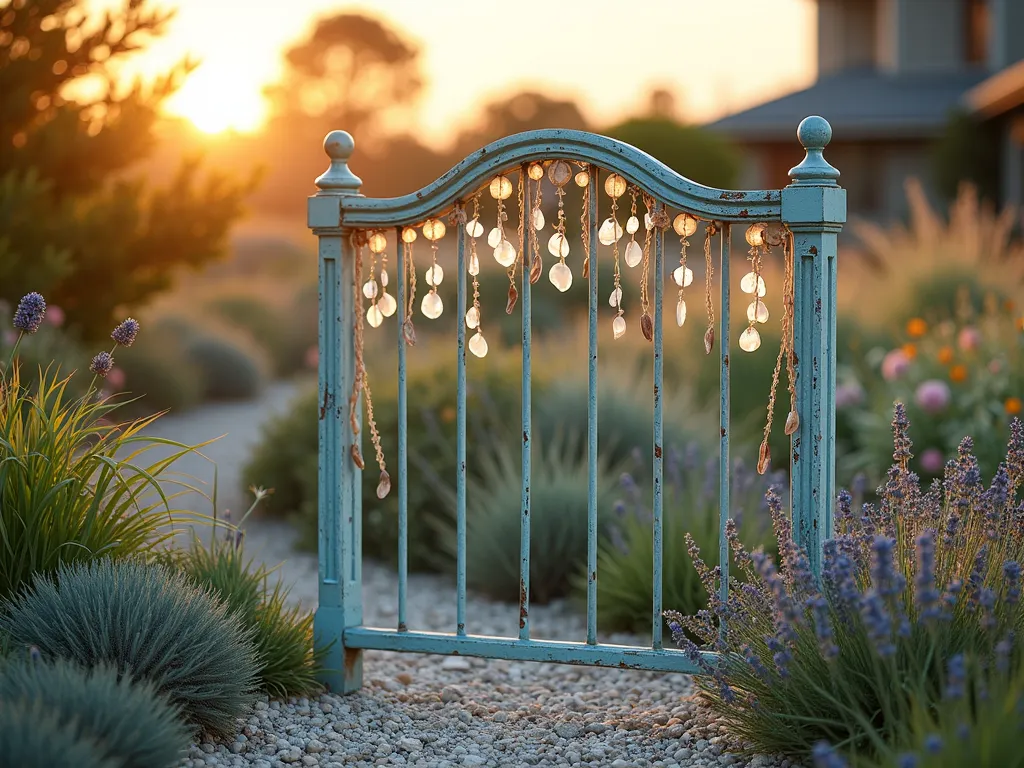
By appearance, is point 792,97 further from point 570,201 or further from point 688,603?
point 688,603

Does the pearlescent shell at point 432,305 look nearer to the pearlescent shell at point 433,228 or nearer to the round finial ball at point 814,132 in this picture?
the pearlescent shell at point 433,228

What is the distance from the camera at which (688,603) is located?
4.12 metres

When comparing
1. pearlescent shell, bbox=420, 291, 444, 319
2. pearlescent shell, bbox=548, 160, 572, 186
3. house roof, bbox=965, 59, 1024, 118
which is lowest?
pearlescent shell, bbox=420, 291, 444, 319

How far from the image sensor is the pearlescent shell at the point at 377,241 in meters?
3.43

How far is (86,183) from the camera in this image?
874 cm

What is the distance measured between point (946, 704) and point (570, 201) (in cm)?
1499

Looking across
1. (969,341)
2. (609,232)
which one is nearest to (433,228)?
(609,232)

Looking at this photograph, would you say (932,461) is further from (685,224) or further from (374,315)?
(374,315)

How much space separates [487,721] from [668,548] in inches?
45.5

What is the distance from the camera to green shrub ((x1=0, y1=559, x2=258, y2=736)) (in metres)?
2.72

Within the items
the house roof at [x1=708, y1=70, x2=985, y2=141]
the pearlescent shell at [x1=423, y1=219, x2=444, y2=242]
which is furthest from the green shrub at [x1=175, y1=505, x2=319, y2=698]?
the house roof at [x1=708, y1=70, x2=985, y2=141]

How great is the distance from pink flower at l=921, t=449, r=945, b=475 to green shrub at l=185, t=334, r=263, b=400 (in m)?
7.60

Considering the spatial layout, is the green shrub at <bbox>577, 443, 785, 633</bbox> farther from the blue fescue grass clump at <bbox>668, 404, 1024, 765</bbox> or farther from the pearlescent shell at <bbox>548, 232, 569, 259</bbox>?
the pearlescent shell at <bbox>548, 232, 569, 259</bbox>

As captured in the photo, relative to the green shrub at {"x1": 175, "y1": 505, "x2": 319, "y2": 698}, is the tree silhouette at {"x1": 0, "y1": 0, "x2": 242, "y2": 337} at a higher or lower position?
higher
